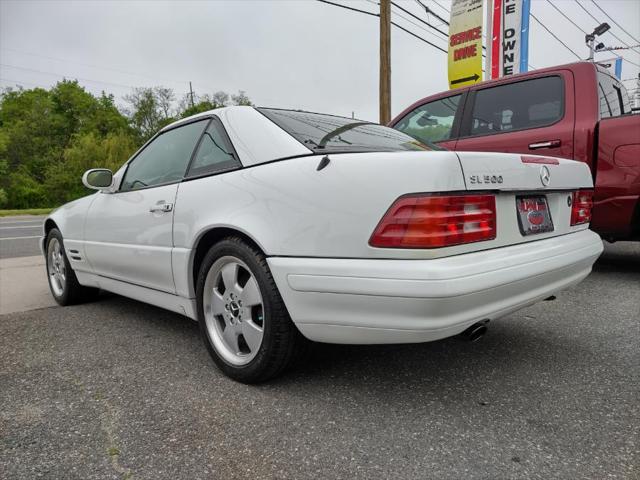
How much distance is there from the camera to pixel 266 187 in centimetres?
203

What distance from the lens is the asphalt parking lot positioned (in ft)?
5.05

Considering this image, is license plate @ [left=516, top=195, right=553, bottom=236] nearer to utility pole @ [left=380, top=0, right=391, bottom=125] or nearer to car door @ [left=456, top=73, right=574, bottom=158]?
car door @ [left=456, top=73, right=574, bottom=158]

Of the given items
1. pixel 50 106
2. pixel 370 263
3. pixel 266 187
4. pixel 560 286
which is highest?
pixel 50 106

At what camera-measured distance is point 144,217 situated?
2771mm

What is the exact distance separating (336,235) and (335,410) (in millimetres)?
740

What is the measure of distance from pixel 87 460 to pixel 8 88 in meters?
69.5

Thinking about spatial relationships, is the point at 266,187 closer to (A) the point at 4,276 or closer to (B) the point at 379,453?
(B) the point at 379,453

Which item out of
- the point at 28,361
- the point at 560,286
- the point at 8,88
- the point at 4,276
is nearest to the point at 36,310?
the point at 28,361

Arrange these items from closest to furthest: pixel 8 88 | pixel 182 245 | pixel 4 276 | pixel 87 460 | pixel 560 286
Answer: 1. pixel 87 460
2. pixel 560 286
3. pixel 182 245
4. pixel 4 276
5. pixel 8 88

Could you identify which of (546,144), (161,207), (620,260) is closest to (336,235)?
(161,207)

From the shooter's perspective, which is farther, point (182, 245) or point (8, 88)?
point (8, 88)

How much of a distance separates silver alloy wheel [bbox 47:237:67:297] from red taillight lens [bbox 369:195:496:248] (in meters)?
3.16

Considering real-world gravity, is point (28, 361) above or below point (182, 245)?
below

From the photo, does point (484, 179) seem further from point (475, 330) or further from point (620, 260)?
point (620, 260)
